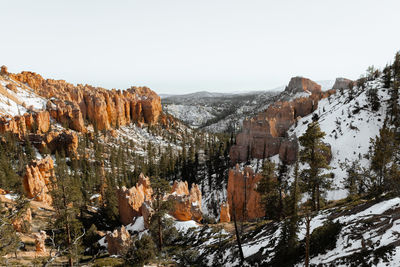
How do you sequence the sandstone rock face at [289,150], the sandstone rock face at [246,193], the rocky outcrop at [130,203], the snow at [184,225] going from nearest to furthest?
the snow at [184,225], the rocky outcrop at [130,203], the sandstone rock face at [246,193], the sandstone rock face at [289,150]

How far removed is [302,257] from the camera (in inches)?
563

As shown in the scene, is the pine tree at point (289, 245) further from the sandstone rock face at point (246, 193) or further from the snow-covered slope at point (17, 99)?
the snow-covered slope at point (17, 99)

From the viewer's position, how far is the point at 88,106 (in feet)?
377

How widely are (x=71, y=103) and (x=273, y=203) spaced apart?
113637 mm

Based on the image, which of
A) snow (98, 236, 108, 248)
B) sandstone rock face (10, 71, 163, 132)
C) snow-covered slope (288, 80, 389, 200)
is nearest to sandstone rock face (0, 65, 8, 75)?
sandstone rock face (10, 71, 163, 132)

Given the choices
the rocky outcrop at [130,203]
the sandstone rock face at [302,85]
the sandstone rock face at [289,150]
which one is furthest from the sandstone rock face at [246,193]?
the sandstone rock face at [302,85]

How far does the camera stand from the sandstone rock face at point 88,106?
327 ft

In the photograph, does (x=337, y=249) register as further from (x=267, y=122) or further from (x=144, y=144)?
(x=144, y=144)

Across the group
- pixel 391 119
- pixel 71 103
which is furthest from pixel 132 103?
pixel 391 119

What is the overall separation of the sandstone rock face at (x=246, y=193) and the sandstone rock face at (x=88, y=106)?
84729mm

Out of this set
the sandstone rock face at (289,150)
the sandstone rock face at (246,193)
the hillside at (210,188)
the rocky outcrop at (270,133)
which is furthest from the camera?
the rocky outcrop at (270,133)

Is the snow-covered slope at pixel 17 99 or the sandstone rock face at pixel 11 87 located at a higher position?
the sandstone rock face at pixel 11 87

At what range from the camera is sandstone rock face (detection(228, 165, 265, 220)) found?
3966 centimetres

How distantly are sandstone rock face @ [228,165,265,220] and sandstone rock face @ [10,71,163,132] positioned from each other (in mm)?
84729
